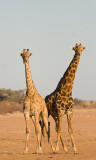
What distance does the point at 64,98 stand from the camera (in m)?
11.2

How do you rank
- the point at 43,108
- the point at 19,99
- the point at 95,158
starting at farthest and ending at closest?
the point at 19,99
the point at 43,108
the point at 95,158

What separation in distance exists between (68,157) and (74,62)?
290 centimetres

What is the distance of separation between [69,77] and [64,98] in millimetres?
678

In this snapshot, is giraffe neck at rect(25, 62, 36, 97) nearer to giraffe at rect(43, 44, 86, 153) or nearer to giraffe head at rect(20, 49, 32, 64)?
giraffe head at rect(20, 49, 32, 64)

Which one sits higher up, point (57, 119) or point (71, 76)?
point (71, 76)

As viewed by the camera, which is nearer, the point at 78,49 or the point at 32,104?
the point at 32,104

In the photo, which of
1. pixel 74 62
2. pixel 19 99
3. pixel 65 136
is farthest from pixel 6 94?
pixel 74 62

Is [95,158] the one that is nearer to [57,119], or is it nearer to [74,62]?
[57,119]

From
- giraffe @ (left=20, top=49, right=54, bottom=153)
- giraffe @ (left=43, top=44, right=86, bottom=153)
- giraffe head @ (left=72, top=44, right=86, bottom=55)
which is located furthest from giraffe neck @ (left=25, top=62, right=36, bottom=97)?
giraffe head @ (left=72, top=44, right=86, bottom=55)

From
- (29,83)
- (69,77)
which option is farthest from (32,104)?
(69,77)

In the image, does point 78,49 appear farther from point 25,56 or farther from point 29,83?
point 29,83

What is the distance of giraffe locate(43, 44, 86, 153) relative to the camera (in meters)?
11.2

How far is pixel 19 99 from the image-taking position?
49.7 metres

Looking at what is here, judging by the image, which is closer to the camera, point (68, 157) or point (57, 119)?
point (68, 157)
